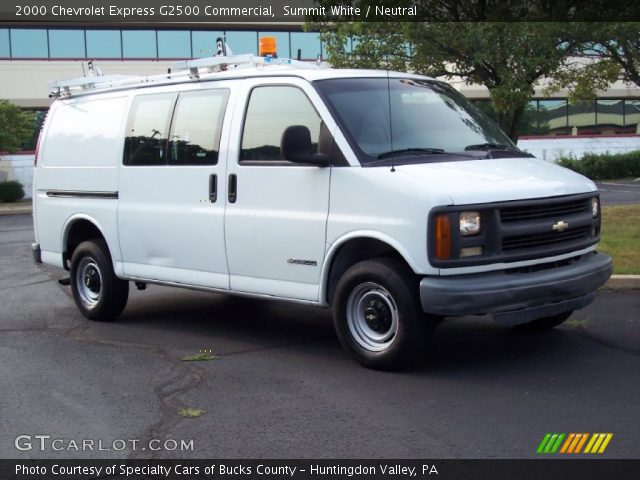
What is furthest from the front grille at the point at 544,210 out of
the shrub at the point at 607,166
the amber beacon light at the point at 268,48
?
the shrub at the point at 607,166

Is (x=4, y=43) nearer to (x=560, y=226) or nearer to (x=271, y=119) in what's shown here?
(x=271, y=119)

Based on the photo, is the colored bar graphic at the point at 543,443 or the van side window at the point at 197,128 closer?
the colored bar graphic at the point at 543,443

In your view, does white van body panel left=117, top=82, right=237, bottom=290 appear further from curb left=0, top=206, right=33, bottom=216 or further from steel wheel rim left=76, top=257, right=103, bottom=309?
curb left=0, top=206, right=33, bottom=216

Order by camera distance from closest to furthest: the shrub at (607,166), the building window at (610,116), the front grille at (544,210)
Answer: the front grille at (544,210), the shrub at (607,166), the building window at (610,116)

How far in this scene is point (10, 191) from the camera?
104ft

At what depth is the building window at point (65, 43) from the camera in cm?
4050

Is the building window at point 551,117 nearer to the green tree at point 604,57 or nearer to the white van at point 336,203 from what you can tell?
the green tree at point 604,57

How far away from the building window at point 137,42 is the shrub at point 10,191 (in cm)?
1104

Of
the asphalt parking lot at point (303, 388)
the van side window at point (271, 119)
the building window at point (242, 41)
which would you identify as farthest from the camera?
the building window at point (242, 41)

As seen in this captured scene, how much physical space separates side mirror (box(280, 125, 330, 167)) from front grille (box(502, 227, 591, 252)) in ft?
4.90

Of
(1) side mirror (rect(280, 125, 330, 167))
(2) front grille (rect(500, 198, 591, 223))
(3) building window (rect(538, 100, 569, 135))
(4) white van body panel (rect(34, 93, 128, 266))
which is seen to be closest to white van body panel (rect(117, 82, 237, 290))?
→ (4) white van body panel (rect(34, 93, 128, 266))

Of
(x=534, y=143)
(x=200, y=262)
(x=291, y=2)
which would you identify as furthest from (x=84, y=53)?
(x=200, y=262)

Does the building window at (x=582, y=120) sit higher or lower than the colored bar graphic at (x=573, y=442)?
higher

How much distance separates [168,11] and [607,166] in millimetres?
17992
